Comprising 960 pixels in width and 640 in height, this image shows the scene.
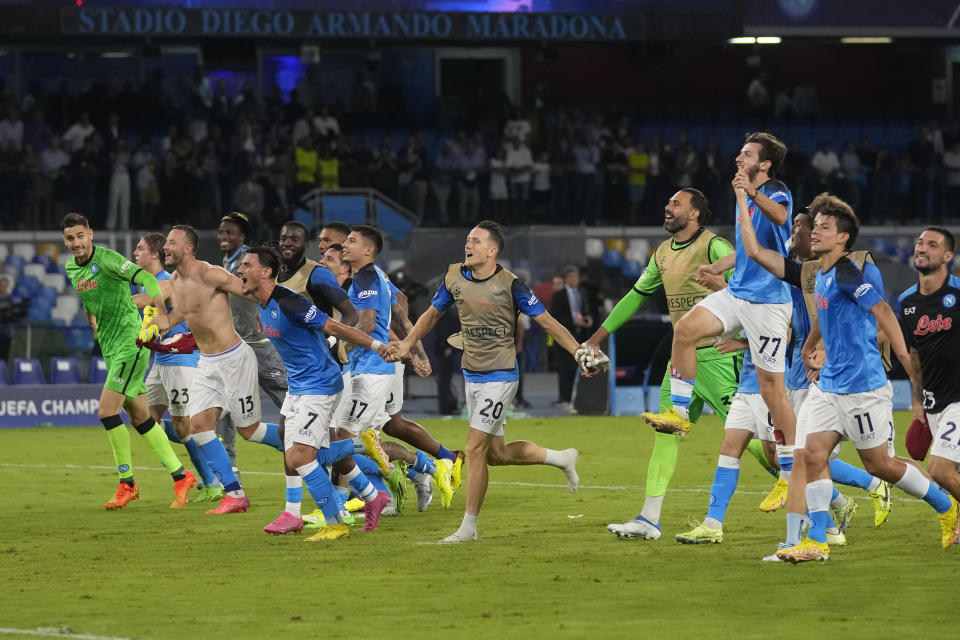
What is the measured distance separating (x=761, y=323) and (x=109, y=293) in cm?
579

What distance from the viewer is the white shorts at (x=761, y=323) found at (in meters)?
9.44

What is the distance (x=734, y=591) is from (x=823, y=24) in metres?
22.1

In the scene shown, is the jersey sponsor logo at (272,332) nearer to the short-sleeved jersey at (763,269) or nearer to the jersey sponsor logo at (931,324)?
the short-sleeved jersey at (763,269)

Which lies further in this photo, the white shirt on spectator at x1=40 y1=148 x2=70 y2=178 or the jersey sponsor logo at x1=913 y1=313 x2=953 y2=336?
the white shirt on spectator at x1=40 y1=148 x2=70 y2=178

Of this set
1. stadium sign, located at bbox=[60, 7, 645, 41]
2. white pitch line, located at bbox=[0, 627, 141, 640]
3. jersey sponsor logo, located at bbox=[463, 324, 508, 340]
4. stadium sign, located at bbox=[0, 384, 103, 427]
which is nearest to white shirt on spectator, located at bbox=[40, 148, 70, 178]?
stadium sign, located at bbox=[60, 7, 645, 41]

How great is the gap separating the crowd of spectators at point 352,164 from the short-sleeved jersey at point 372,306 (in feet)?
51.1

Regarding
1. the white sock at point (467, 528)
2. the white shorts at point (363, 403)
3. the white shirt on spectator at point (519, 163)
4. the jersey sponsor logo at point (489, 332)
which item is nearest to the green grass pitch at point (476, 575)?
the white sock at point (467, 528)

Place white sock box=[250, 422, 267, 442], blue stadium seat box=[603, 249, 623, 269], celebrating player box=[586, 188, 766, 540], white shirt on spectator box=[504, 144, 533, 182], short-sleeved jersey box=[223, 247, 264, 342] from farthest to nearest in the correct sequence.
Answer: white shirt on spectator box=[504, 144, 533, 182], blue stadium seat box=[603, 249, 623, 269], short-sleeved jersey box=[223, 247, 264, 342], white sock box=[250, 422, 267, 442], celebrating player box=[586, 188, 766, 540]

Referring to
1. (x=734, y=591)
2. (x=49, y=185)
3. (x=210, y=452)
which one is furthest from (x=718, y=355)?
(x=49, y=185)

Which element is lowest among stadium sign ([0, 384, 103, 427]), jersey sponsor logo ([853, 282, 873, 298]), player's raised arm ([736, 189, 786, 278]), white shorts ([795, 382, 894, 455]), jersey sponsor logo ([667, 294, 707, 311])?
stadium sign ([0, 384, 103, 427])

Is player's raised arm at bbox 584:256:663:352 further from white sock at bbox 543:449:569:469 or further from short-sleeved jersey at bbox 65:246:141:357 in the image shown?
short-sleeved jersey at bbox 65:246:141:357

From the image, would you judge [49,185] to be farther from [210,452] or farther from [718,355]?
[718,355]

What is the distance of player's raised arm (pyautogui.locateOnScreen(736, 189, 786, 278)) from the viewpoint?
9055 millimetres

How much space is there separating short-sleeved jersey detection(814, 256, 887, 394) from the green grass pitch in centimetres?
113
